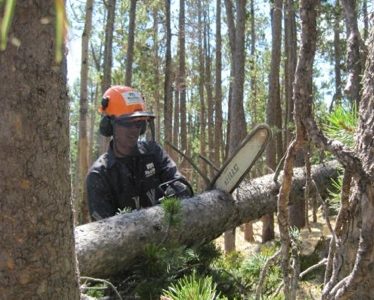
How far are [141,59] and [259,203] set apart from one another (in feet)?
52.1

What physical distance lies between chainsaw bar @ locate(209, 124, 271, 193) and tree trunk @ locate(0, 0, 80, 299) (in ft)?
8.89

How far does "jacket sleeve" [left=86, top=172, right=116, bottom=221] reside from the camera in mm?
3557

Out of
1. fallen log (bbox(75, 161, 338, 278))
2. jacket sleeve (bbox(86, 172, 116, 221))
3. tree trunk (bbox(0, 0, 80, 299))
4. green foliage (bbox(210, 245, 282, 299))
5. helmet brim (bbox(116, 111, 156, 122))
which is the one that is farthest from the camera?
helmet brim (bbox(116, 111, 156, 122))

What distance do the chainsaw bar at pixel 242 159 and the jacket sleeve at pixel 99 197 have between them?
3.24 feet

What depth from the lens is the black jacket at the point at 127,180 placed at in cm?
362

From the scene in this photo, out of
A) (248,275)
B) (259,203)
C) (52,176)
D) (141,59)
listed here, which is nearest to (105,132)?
(259,203)

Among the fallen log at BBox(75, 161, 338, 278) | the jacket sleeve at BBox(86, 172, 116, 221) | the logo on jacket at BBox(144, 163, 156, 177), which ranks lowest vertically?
the fallen log at BBox(75, 161, 338, 278)

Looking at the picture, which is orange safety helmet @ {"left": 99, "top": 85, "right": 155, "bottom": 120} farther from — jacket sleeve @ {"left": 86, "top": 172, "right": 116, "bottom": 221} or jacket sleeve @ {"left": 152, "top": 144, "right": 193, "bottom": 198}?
jacket sleeve @ {"left": 86, "top": 172, "right": 116, "bottom": 221}

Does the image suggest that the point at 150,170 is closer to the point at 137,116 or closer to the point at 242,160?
the point at 137,116

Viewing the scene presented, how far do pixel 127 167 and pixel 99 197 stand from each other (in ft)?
1.09

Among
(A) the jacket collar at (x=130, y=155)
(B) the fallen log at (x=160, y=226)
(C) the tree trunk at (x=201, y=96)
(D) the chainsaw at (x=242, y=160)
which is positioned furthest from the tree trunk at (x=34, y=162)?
(C) the tree trunk at (x=201, y=96)

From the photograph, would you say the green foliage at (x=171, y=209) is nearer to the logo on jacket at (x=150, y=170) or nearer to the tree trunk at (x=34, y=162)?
the tree trunk at (x=34, y=162)

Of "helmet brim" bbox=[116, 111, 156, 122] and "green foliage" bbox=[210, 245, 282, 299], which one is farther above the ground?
"helmet brim" bbox=[116, 111, 156, 122]

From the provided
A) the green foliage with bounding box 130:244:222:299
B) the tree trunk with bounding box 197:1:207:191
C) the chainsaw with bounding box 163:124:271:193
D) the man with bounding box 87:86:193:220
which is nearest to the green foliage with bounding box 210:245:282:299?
the green foliage with bounding box 130:244:222:299
